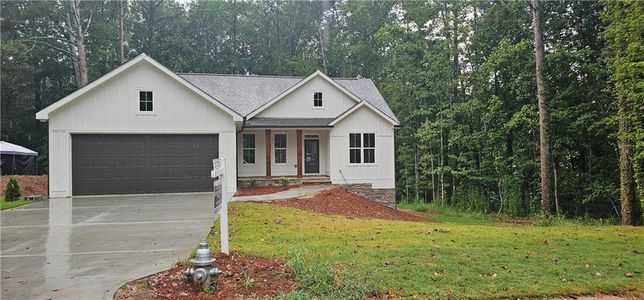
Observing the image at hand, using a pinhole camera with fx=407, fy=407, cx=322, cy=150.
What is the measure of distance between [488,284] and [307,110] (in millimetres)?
15837

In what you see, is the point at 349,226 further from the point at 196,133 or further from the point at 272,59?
the point at 272,59

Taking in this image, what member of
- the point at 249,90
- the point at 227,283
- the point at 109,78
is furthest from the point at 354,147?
the point at 227,283

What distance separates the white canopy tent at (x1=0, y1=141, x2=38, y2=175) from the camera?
24484mm

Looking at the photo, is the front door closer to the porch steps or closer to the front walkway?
the porch steps

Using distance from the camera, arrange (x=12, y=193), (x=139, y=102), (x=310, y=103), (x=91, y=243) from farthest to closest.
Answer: (x=310, y=103)
(x=139, y=102)
(x=12, y=193)
(x=91, y=243)

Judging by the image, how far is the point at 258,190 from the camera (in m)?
17.7

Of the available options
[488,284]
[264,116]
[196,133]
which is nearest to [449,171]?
[264,116]

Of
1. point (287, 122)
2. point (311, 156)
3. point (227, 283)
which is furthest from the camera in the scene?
point (311, 156)

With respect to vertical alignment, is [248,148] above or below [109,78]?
below

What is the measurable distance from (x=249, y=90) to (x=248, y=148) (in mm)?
3299

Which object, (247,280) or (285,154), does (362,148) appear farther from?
(247,280)

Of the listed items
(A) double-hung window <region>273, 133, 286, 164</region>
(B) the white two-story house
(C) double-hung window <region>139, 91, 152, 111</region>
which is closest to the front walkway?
(B) the white two-story house

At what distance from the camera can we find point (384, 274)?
5.43 metres

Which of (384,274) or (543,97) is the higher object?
(543,97)
